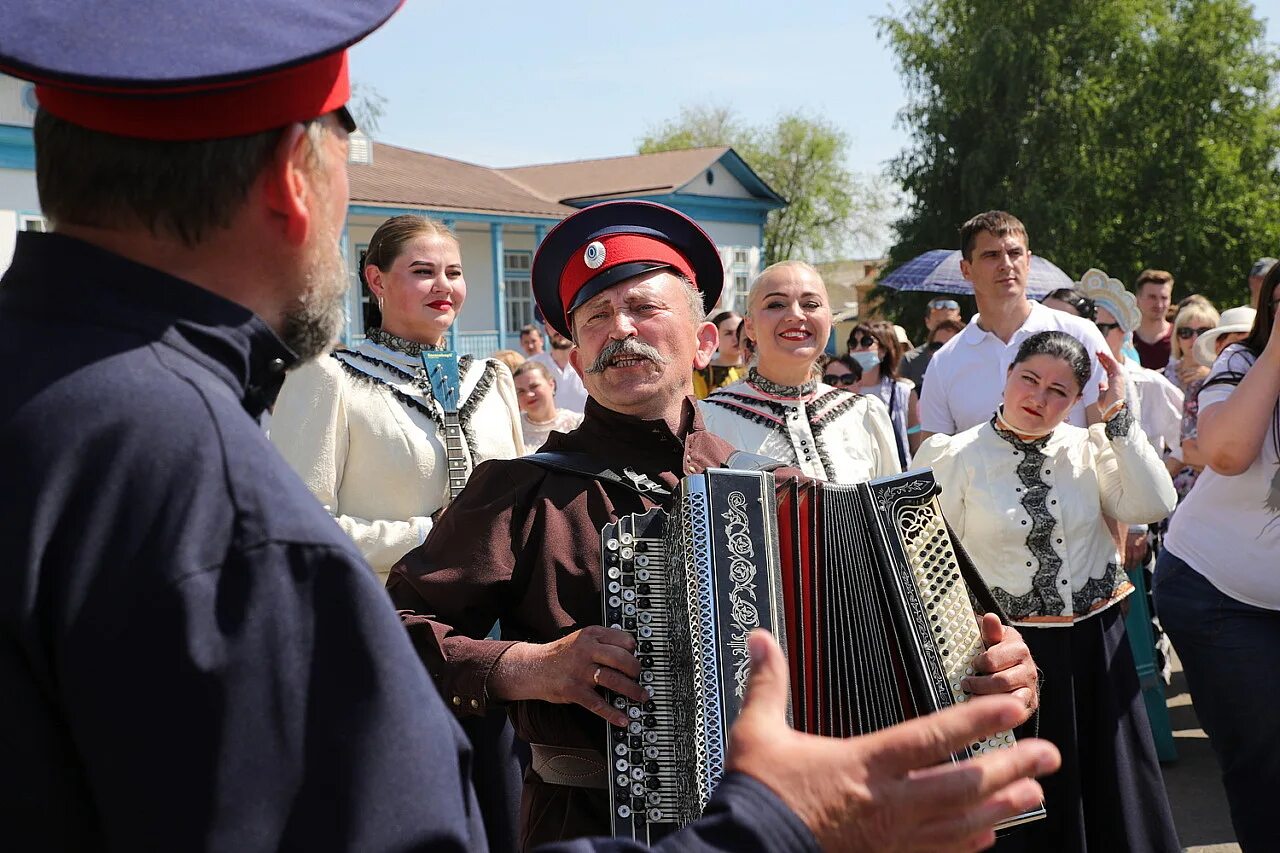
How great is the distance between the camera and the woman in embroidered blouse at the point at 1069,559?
14.2ft

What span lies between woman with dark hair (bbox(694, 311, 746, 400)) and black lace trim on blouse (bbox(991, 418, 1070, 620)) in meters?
3.44

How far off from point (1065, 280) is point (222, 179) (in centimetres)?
971

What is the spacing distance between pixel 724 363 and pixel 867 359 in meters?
1.21

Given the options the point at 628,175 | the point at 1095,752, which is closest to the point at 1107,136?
the point at 628,175

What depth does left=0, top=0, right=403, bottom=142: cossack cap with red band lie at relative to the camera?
3.59 feet

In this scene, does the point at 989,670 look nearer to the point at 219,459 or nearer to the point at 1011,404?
the point at 219,459

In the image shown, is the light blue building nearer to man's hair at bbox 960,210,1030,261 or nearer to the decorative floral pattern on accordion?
man's hair at bbox 960,210,1030,261

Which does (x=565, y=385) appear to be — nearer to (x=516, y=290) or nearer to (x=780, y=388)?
(x=780, y=388)

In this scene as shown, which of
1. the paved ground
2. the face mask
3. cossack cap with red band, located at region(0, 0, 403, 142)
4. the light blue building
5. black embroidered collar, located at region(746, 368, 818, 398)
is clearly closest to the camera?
cossack cap with red band, located at region(0, 0, 403, 142)

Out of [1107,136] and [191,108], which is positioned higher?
[1107,136]

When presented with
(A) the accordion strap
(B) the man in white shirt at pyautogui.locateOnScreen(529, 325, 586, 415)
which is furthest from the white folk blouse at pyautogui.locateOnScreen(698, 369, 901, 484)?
(B) the man in white shirt at pyautogui.locateOnScreen(529, 325, 586, 415)

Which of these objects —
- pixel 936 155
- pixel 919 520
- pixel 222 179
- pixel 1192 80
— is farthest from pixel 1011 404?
pixel 1192 80

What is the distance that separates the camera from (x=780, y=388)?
4.78 metres

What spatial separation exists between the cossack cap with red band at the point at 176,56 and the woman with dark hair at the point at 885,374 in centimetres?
622
